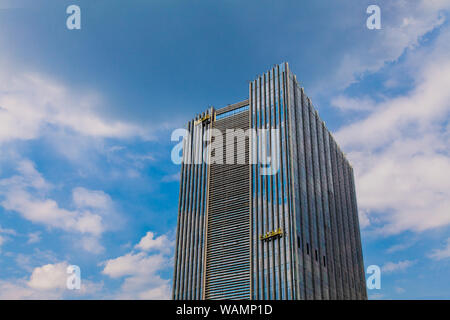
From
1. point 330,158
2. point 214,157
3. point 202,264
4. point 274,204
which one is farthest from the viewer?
point 330,158

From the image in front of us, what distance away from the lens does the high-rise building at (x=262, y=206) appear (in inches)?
3529

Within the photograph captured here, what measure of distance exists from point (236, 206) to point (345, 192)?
52.3 m

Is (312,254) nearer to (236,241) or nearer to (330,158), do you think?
(236,241)

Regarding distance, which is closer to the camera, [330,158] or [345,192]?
[330,158]

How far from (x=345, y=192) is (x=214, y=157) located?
167ft

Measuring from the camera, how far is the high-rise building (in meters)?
89.6

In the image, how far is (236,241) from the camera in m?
97.2

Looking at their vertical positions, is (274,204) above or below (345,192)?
below

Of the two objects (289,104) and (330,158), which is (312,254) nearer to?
(289,104)

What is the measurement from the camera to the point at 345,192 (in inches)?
5492

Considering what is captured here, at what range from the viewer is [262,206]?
95.7 m

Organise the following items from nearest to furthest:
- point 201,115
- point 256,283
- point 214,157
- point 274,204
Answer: point 256,283 → point 274,204 → point 214,157 → point 201,115
